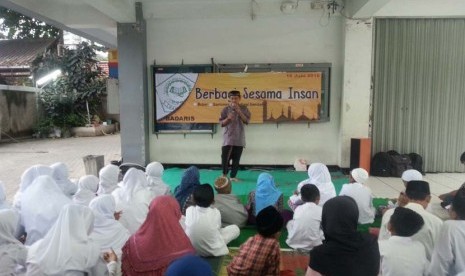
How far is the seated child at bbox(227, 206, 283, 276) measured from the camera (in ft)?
7.09

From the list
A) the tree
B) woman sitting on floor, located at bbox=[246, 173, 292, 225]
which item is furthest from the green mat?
the tree

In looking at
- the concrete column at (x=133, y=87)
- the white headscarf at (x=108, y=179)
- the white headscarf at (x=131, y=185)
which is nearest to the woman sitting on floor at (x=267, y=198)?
the white headscarf at (x=131, y=185)

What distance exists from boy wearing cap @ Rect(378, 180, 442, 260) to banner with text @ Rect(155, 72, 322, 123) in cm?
418

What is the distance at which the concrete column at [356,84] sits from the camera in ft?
22.0

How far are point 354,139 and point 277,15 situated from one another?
2.56 meters

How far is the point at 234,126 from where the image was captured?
629cm

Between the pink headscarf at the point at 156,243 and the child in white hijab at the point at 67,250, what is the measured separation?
24 cm

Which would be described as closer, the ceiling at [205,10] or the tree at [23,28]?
the ceiling at [205,10]

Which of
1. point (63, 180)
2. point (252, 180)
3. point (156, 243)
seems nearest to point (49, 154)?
point (252, 180)

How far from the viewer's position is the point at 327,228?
2.05 metres

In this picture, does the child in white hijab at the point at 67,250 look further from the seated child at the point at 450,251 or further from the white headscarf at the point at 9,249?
the seated child at the point at 450,251

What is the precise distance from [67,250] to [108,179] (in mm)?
1688

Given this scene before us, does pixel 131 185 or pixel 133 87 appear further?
pixel 133 87

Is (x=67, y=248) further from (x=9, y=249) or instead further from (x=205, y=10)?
(x=205, y=10)
